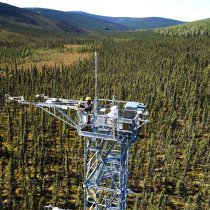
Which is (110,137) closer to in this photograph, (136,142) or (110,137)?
(110,137)

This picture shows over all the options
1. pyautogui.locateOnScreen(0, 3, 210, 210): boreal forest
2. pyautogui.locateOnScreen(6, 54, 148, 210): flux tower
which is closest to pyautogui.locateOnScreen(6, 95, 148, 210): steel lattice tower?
pyautogui.locateOnScreen(6, 54, 148, 210): flux tower

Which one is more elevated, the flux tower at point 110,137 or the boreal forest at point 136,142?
the flux tower at point 110,137

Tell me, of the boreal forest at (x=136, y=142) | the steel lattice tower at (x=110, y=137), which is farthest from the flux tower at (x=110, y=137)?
the boreal forest at (x=136, y=142)

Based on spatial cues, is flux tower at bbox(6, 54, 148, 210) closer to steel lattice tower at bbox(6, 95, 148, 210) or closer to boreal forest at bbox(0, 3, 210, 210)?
steel lattice tower at bbox(6, 95, 148, 210)

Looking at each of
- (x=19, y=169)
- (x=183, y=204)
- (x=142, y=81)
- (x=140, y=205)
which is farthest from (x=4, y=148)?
(x=142, y=81)

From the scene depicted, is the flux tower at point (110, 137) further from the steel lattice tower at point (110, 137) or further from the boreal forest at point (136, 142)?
the boreal forest at point (136, 142)

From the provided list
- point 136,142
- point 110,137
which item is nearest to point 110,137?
point 110,137

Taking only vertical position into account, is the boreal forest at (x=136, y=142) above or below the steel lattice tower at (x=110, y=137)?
below

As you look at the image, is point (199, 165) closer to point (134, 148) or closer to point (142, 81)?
point (134, 148)

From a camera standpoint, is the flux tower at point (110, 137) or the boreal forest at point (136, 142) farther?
the boreal forest at point (136, 142)
